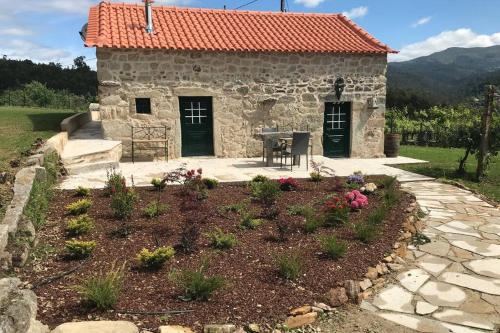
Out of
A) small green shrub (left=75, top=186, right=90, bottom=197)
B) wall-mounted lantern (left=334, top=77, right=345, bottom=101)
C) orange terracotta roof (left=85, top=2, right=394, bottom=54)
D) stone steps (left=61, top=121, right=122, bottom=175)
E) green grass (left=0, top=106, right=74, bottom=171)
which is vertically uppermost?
orange terracotta roof (left=85, top=2, right=394, bottom=54)

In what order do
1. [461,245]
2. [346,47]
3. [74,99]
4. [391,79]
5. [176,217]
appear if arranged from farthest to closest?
[391,79] < [74,99] < [346,47] < [176,217] < [461,245]

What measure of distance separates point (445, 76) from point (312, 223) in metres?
111

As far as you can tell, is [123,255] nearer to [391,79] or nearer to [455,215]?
[455,215]

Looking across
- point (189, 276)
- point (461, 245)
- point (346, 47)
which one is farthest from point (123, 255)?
point (346, 47)

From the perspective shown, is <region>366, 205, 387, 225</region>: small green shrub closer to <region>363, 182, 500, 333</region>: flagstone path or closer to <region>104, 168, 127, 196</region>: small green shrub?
<region>363, 182, 500, 333</region>: flagstone path

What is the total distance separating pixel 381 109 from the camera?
522 inches

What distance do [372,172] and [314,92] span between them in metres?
3.60

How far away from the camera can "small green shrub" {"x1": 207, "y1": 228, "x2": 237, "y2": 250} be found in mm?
5059

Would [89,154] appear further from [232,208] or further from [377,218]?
[377,218]

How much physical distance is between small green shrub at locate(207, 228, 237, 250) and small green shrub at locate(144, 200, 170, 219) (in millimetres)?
1233

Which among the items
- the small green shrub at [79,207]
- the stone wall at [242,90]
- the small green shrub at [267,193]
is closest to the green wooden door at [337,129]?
the stone wall at [242,90]

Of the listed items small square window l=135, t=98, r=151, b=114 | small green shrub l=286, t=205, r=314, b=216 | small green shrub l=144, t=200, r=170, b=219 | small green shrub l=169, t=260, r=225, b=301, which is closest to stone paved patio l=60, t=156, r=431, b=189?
small square window l=135, t=98, r=151, b=114

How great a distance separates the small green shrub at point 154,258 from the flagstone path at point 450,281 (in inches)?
86.7

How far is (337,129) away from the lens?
13.3 m
